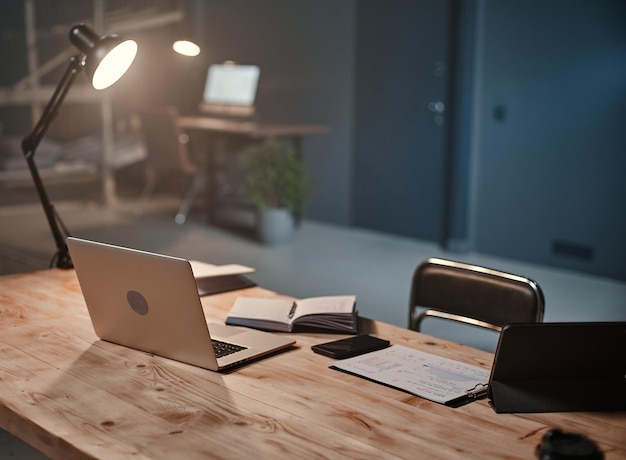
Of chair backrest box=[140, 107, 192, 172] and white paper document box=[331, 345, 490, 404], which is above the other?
chair backrest box=[140, 107, 192, 172]

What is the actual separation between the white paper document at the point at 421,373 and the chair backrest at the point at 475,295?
47 centimetres

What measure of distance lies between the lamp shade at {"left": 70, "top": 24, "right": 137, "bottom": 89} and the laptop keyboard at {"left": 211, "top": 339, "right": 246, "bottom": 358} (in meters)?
0.86

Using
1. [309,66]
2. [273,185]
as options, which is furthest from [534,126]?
[309,66]

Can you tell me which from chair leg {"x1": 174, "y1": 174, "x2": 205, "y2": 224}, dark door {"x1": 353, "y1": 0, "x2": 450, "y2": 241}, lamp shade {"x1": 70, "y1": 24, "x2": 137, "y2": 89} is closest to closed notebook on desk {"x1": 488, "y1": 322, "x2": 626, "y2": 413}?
A: lamp shade {"x1": 70, "y1": 24, "x2": 137, "y2": 89}

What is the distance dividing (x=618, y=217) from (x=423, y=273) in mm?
3460

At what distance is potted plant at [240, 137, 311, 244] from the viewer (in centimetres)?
653

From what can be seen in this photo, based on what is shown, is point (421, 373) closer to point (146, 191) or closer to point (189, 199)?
point (189, 199)

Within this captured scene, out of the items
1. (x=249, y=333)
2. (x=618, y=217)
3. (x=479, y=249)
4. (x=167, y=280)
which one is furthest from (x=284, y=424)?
(x=479, y=249)

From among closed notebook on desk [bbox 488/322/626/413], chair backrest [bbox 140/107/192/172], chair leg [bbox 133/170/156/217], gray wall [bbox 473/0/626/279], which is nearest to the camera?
closed notebook on desk [bbox 488/322/626/413]

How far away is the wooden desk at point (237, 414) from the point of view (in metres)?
1.35

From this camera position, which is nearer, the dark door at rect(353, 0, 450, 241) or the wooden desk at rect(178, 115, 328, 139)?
the dark door at rect(353, 0, 450, 241)

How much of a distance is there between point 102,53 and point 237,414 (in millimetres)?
1207

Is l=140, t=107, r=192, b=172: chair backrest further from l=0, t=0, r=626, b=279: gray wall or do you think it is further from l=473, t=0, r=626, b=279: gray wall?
l=473, t=0, r=626, b=279: gray wall

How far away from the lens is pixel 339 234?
23.4ft
